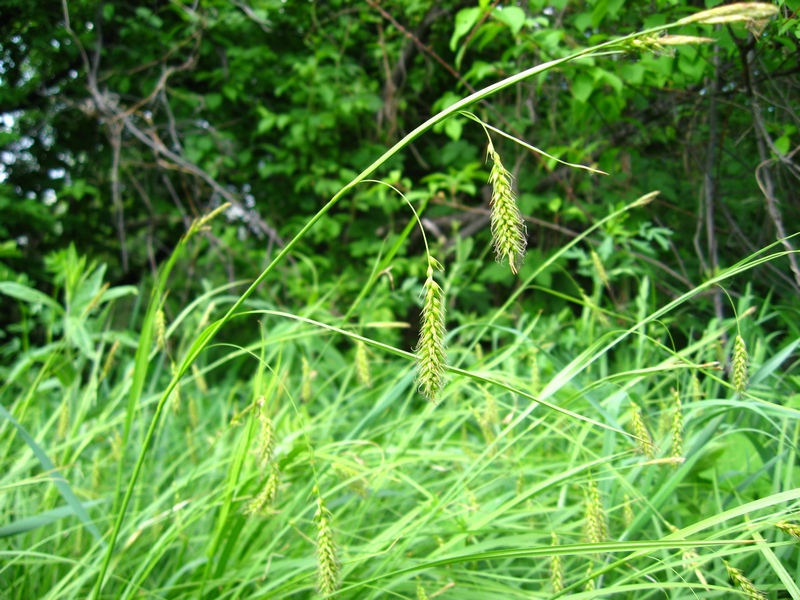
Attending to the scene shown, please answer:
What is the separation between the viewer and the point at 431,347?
2.20 feet

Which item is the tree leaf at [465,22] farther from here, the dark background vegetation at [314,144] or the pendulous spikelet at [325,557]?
the pendulous spikelet at [325,557]

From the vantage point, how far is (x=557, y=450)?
73.5 inches

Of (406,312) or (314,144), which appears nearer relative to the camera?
(406,312)

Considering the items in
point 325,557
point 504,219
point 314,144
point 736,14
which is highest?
point 736,14

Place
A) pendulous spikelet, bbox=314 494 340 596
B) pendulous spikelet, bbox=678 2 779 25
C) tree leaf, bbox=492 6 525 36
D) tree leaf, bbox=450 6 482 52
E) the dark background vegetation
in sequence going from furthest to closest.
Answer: the dark background vegetation
tree leaf, bbox=450 6 482 52
tree leaf, bbox=492 6 525 36
pendulous spikelet, bbox=314 494 340 596
pendulous spikelet, bbox=678 2 779 25

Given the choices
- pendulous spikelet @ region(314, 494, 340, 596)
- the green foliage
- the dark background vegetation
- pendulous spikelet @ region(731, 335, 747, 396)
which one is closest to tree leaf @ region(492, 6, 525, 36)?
the green foliage

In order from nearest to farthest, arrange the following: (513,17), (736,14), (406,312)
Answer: (736,14) → (513,17) → (406,312)

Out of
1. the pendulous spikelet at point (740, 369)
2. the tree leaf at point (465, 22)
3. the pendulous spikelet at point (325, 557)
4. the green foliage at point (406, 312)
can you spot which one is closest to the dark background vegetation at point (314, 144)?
the green foliage at point (406, 312)

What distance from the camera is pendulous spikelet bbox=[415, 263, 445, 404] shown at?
662 mm

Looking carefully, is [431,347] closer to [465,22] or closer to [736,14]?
[736,14]

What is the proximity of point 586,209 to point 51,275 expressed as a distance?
2988 mm

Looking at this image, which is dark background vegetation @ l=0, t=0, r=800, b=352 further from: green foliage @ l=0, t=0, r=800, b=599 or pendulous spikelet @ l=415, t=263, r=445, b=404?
Answer: pendulous spikelet @ l=415, t=263, r=445, b=404

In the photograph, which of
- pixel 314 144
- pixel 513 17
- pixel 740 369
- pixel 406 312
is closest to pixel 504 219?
pixel 740 369

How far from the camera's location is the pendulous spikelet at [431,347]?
66cm
